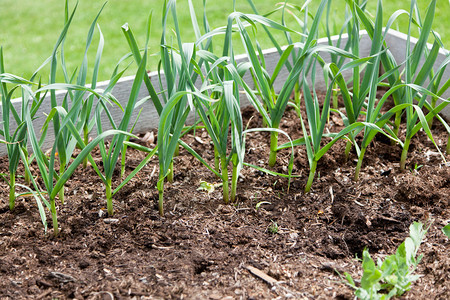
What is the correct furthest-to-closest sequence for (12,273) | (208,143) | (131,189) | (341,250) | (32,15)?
(32,15), (208,143), (131,189), (341,250), (12,273)

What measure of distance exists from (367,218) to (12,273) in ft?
3.81

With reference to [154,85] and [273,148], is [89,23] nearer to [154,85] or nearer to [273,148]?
[154,85]

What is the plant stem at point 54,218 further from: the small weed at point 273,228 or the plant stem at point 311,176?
the plant stem at point 311,176

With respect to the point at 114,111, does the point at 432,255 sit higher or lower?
lower

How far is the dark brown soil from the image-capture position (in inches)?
61.0

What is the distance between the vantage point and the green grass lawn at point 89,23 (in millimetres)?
3426

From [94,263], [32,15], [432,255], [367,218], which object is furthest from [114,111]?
[32,15]

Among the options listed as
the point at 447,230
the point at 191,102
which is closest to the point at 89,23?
the point at 191,102

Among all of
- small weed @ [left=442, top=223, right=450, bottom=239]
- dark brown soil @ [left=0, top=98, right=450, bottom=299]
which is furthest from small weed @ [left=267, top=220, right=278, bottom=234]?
small weed @ [left=442, top=223, right=450, bottom=239]

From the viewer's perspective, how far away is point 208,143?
94.7 inches

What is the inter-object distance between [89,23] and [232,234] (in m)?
2.67

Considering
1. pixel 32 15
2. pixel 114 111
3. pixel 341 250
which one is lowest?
pixel 341 250

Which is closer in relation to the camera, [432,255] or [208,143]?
[432,255]

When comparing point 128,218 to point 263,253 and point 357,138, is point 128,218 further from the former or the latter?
point 357,138
